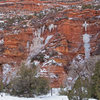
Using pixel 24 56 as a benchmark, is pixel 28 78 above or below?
above

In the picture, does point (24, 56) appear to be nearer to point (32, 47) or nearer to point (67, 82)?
point (32, 47)

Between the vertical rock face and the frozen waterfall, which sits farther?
the frozen waterfall

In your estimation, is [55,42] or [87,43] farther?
[87,43]

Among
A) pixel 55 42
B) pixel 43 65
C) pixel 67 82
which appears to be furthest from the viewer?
pixel 55 42

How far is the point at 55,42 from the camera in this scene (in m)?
25.8

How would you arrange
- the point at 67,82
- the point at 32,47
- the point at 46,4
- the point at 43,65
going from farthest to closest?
the point at 46,4 < the point at 32,47 < the point at 43,65 < the point at 67,82

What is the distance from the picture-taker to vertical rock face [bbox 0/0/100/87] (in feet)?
78.7

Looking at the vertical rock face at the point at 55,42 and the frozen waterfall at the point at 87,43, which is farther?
the frozen waterfall at the point at 87,43

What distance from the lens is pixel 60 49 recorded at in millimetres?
25000

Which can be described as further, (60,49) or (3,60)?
(3,60)

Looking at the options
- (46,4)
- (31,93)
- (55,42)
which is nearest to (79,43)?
(55,42)

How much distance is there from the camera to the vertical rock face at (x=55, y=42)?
2399cm

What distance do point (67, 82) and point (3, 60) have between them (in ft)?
32.8

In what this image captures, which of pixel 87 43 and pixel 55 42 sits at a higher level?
pixel 55 42
